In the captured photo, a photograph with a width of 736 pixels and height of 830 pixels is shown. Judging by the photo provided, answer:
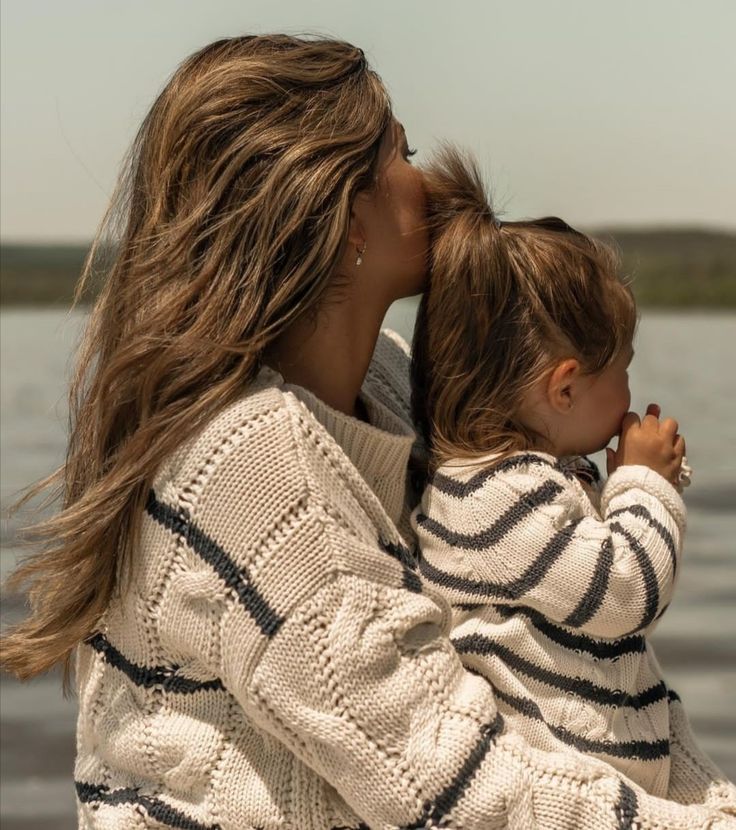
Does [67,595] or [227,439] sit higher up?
[227,439]

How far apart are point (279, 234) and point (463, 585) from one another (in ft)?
1.84

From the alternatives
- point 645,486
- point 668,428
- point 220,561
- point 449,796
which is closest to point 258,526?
point 220,561

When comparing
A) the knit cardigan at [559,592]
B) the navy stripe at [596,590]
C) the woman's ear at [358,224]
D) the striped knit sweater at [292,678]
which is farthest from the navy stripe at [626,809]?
the woman's ear at [358,224]

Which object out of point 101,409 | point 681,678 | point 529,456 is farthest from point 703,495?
point 101,409

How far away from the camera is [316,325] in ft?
5.89

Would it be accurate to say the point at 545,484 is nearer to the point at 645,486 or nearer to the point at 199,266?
the point at 645,486

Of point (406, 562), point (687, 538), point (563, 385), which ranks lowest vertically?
point (687, 538)

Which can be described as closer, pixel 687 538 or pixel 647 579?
pixel 647 579

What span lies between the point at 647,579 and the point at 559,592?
13 cm

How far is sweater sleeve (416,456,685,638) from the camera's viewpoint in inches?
68.7

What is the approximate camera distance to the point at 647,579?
176 centimetres

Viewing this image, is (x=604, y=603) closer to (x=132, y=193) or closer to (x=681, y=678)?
(x=132, y=193)

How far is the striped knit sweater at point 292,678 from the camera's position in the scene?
1.53 metres

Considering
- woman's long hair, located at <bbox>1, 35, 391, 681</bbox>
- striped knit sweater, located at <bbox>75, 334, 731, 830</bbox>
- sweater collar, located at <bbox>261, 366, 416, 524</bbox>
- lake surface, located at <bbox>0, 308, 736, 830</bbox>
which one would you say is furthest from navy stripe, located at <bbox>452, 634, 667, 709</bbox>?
lake surface, located at <bbox>0, 308, 736, 830</bbox>
